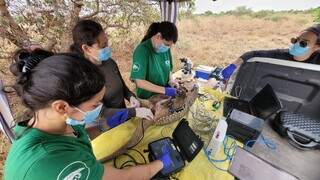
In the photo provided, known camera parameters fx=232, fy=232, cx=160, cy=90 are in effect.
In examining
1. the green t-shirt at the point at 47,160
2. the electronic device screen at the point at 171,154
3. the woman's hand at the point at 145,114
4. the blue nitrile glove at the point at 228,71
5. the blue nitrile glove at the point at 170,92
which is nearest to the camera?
the green t-shirt at the point at 47,160

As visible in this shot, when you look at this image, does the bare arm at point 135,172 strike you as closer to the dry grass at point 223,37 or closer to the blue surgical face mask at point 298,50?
the blue surgical face mask at point 298,50

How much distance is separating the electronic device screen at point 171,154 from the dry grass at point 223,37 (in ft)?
15.0

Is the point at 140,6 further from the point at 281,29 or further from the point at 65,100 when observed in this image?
the point at 281,29

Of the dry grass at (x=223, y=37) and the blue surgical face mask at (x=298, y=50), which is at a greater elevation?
the blue surgical face mask at (x=298, y=50)

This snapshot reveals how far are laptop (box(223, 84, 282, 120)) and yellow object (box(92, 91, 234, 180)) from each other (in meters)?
0.39

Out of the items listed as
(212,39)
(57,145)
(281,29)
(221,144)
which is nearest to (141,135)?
(221,144)

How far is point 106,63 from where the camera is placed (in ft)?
6.30

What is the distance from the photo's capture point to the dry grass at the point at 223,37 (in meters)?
7.74

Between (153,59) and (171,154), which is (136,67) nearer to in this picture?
(153,59)

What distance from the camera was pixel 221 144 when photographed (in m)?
1.35

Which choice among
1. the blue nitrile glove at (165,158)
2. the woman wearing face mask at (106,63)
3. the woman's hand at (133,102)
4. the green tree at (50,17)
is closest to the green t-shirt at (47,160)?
the blue nitrile glove at (165,158)

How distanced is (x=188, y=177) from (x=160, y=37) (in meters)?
1.26

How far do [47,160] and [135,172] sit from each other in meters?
0.41

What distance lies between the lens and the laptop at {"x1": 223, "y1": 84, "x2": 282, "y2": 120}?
1436 mm
